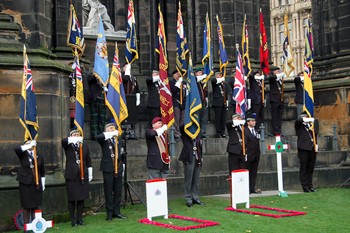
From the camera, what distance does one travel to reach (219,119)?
19.4 metres

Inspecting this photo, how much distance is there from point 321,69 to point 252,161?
10008mm

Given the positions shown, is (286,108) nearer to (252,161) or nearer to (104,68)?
(252,161)

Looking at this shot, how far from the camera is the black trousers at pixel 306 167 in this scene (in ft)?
55.7

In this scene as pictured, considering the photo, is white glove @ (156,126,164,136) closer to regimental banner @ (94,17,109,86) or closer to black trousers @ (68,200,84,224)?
black trousers @ (68,200,84,224)

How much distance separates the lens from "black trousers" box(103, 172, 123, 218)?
41.8 feet

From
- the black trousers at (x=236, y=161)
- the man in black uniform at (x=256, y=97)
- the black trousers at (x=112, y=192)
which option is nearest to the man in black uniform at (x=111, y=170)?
the black trousers at (x=112, y=192)

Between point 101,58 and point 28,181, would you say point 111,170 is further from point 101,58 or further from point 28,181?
point 101,58

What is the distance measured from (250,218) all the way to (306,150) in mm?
5117

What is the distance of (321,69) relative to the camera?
24.9 meters

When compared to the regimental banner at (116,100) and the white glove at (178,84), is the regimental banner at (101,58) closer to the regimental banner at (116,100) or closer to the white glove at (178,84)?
the regimental banner at (116,100)

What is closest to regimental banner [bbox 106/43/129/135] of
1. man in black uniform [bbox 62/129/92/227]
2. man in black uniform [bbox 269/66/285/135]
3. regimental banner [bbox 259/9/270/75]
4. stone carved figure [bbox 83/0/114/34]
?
man in black uniform [bbox 62/129/92/227]

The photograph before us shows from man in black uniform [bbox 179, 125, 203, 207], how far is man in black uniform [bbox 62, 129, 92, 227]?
2.66 meters

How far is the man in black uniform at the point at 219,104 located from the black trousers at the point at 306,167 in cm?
302

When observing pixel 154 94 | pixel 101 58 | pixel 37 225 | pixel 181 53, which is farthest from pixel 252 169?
pixel 37 225
